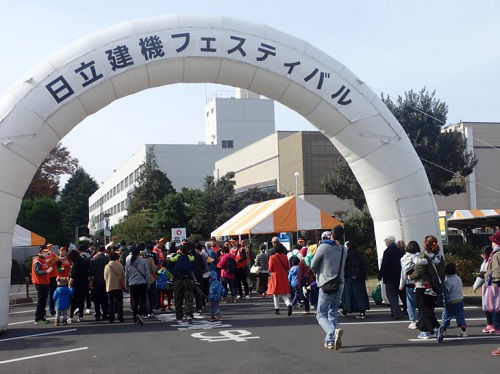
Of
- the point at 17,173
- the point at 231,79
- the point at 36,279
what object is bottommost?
the point at 36,279

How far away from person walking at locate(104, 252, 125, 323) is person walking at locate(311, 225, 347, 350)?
5311 mm

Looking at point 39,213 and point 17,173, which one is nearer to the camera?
point 17,173

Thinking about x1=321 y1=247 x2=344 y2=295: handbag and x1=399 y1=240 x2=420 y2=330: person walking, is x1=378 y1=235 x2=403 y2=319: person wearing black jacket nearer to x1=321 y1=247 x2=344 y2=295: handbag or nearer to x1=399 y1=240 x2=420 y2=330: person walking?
x1=399 y1=240 x2=420 y2=330: person walking

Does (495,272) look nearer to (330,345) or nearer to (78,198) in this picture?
(330,345)

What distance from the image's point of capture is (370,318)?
41.1ft

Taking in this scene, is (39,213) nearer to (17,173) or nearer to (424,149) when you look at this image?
(424,149)

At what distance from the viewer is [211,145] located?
77312 millimetres

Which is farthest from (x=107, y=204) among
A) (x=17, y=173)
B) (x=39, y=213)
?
(x=17, y=173)

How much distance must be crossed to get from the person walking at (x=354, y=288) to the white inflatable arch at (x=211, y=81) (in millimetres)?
1957

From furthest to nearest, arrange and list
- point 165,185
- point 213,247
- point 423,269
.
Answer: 1. point 165,185
2. point 213,247
3. point 423,269

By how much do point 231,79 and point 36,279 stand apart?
605 cm

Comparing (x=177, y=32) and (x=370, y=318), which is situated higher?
(x=177, y=32)

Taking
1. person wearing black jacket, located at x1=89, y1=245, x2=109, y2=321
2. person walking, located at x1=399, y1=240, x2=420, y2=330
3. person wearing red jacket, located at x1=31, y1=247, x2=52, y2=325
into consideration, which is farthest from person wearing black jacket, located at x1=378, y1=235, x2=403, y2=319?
person wearing red jacket, located at x1=31, y1=247, x2=52, y2=325

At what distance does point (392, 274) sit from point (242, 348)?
14.1ft
